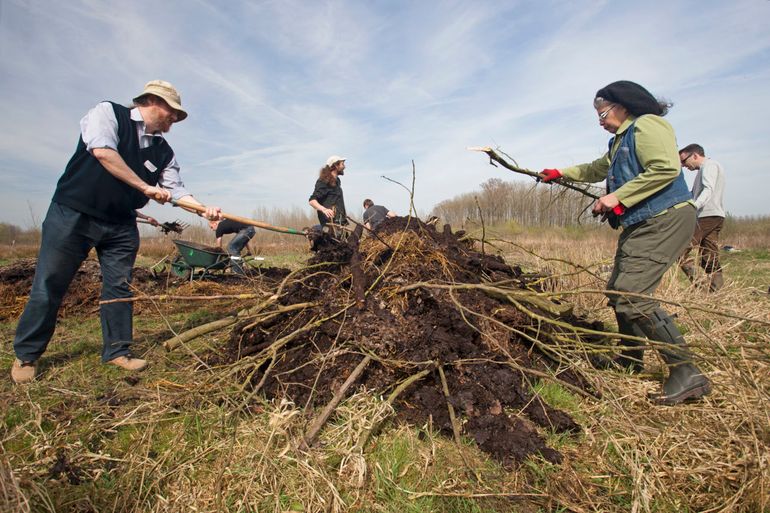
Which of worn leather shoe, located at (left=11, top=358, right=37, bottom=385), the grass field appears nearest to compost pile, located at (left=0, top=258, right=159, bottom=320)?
worn leather shoe, located at (left=11, top=358, right=37, bottom=385)

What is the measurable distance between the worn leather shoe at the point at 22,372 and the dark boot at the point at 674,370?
4.28m

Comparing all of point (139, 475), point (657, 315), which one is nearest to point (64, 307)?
point (139, 475)

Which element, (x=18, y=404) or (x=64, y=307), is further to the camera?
(x=64, y=307)

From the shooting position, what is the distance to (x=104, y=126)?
2.81 metres

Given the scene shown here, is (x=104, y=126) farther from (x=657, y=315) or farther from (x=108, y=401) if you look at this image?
(x=657, y=315)

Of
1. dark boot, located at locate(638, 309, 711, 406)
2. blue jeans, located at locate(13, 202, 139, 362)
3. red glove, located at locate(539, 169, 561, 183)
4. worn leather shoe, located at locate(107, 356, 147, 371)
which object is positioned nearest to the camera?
dark boot, located at locate(638, 309, 711, 406)

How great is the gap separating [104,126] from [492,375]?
3236 millimetres

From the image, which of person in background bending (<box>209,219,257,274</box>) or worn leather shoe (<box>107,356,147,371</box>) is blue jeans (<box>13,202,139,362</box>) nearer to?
worn leather shoe (<box>107,356,147,371</box>)

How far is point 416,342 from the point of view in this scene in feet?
8.38

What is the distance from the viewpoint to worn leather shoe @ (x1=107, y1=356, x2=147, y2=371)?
309 centimetres

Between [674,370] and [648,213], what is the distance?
1026 millimetres

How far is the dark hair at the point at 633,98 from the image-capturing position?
268 cm

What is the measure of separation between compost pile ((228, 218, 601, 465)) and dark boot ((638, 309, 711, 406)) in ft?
1.64

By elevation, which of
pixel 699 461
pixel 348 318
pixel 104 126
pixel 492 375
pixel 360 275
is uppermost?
pixel 104 126
